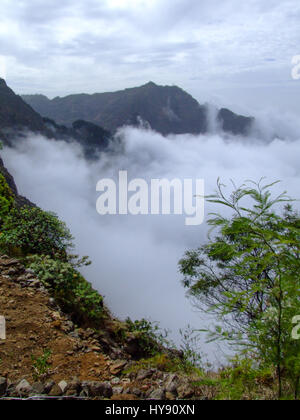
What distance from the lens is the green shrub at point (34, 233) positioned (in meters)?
7.18

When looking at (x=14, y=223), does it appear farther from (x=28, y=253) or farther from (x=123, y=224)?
(x=123, y=224)

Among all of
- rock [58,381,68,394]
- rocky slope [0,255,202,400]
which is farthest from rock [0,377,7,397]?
rock [58,381,68,394]

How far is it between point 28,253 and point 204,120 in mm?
173140

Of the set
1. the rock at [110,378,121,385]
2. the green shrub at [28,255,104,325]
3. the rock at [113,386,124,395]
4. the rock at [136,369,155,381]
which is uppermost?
the green shrub at [28,255,104,325]

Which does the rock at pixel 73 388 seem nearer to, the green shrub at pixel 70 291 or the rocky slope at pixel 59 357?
the rocky slope at pixel 59 357

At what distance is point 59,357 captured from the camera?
4.32 meters

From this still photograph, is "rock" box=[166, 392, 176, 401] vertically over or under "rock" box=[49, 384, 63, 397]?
under

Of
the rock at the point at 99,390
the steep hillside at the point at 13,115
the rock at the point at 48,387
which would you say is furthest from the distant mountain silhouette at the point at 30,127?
the rock at the point at 99,390

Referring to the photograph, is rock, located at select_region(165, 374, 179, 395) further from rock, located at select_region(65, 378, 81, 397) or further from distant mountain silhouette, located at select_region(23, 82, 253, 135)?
distant mountain silhouette, located at select_region(23, 82, 253, 135)

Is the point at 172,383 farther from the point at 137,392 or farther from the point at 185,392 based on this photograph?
the point at 137,392

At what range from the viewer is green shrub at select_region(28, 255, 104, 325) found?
585 centimetres

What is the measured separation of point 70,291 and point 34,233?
1.87 metres

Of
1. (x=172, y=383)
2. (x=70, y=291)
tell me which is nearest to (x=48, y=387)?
(x=172, y=383)

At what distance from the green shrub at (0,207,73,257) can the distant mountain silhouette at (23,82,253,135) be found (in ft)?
457
